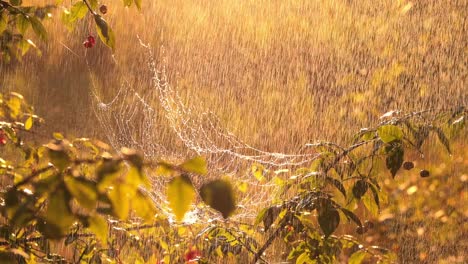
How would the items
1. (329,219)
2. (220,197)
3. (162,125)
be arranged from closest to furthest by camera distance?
(220,197), (329,219), (162,125)

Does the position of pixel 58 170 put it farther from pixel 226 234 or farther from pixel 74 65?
pixel 74 65

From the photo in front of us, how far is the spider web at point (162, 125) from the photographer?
15.3ft

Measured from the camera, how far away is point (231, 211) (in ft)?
1.67

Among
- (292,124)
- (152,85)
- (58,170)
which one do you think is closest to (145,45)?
(152,85)

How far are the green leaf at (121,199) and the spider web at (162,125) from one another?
352 cm

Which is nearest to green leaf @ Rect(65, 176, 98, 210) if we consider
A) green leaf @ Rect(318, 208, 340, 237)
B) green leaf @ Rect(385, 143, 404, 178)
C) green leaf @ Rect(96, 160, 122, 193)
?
green leaf @ Rect(96, 160, 122, 193)

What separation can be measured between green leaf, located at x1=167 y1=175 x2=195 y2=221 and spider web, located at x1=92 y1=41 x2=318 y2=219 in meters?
3.56

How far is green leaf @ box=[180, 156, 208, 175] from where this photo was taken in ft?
1.71

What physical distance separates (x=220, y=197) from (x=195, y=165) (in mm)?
27

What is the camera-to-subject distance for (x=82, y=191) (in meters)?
0.55

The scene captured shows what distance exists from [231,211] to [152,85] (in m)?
5.96

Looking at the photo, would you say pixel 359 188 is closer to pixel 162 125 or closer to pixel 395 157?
pixel 395 157

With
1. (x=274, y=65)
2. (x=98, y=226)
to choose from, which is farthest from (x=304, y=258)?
(x=274, y=65)

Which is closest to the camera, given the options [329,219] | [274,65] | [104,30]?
[104,30]
